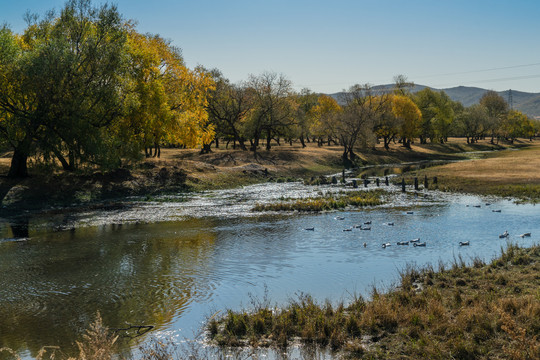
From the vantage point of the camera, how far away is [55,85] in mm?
38000

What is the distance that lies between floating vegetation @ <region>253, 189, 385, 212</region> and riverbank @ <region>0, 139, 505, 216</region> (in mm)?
13200

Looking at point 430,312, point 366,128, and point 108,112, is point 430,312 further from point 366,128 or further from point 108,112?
point 366,128

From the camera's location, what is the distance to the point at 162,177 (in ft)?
166

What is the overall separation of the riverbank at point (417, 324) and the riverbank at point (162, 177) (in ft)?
96.1

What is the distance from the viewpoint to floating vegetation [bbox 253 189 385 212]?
3628cm

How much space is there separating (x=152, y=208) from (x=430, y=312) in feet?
96.9

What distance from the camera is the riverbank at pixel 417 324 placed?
10305 mm

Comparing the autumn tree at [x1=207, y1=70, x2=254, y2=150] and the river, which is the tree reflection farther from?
the autumn tree at [x1=207, y1=70, x2=254, y2=150]

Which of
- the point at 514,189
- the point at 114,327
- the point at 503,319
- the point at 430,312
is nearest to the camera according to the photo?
the point at 503,319

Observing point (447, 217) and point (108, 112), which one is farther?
point (108, 112)

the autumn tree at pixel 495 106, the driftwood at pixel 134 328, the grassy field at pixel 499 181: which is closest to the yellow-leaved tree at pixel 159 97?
the grassy field at pixel 499 181

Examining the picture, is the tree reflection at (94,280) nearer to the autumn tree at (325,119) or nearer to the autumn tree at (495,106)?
the autumn tree at (325,119)

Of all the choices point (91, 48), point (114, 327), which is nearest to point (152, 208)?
point (91, 48)

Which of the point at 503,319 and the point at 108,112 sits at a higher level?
the point at 108,112
